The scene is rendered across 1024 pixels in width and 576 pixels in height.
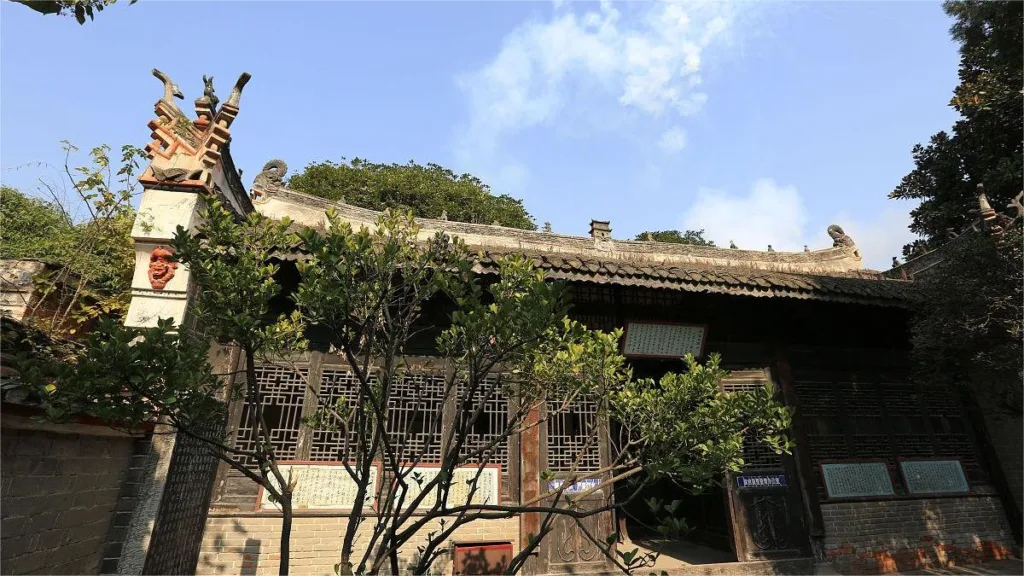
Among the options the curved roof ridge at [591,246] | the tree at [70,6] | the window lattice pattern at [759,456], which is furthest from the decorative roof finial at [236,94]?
the window lattice pattern at [759,456]

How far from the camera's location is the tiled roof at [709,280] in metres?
5.79

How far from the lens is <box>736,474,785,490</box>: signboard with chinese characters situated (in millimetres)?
6816

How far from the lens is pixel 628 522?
11523 mm

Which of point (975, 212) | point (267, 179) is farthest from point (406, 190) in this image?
point (975, 212)

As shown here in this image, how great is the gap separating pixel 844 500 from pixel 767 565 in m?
1.60

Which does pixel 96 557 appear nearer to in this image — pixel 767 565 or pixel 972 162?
pixel 767 565

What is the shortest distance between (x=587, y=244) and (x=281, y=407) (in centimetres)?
1082

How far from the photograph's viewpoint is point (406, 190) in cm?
2577

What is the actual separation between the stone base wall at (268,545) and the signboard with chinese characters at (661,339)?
12.0 feet

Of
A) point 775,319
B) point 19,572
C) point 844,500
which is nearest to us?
point 19,572

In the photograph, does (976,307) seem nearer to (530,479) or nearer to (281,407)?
(530,479)

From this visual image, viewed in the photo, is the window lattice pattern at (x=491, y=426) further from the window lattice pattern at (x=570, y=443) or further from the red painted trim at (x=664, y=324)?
the red painted trim at (x=664, y=324)

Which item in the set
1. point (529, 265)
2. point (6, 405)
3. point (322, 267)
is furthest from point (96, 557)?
point (529, 265)

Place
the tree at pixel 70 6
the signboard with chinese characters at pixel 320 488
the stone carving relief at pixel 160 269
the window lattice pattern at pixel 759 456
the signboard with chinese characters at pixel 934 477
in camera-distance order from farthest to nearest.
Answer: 1. the signboard with chinese characters at pixel 934 477
2. the window lattice pattern at pixel 759 456
3. the signboard with chinese characters at pixel 320 488
4. the stone carving relief at pixel 160 269
5. the tree at pixel 70 6
